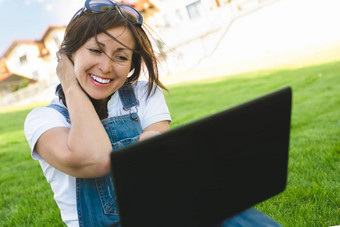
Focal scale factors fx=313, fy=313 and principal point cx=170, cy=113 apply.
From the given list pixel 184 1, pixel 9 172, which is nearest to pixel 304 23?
pixel 184 1

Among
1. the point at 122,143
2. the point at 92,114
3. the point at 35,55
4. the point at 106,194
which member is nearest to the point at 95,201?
the point at 106,194

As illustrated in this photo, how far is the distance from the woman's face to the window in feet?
84.1

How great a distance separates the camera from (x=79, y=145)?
1100 millimetres

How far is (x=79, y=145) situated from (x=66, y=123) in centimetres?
22

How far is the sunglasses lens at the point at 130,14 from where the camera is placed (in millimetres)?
1439

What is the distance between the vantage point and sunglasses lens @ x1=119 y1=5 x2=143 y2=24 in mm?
1439

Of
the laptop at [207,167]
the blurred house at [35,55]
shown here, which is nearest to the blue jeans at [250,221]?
the laptop at [207,167]

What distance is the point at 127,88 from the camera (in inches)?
63.8

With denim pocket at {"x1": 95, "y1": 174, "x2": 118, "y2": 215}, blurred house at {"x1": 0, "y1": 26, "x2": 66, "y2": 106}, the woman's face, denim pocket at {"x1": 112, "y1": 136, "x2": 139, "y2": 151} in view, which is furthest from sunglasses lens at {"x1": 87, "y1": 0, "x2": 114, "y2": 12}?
blurred house at {"x1": 0, "y1": 26, "x2": 66, "y2": 106}

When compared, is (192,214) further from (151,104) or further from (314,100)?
(314,100)

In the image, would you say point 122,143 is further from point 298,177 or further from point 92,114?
point 298,177

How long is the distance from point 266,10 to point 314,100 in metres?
16.8

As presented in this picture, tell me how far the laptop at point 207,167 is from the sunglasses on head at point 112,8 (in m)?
0.82

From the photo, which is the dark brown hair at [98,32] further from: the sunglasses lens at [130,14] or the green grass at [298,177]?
the green grass at [298,177]
